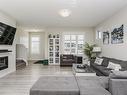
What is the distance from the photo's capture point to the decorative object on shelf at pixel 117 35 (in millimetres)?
5008

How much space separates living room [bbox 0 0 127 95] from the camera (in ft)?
8.92

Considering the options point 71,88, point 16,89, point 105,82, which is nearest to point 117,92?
point 105,82

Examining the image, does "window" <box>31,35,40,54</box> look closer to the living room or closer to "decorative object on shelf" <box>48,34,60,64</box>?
the living room

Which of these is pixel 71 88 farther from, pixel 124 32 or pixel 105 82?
pixel 124 32

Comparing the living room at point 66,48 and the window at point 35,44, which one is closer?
the living room at point 66,48

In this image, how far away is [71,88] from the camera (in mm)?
2609

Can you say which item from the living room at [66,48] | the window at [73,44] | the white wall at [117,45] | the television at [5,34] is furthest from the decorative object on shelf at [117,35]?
the television at [5,34]

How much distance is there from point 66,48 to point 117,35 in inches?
200

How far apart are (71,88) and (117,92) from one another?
2.79 ft

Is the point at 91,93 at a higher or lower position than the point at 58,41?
lower

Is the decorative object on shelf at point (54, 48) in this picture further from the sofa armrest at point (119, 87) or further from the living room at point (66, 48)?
the sofa armrest at point (119, 87)

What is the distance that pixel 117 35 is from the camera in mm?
5379

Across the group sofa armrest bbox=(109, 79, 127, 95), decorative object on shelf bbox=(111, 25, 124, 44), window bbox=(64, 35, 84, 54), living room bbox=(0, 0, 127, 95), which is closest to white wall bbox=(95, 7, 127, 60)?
living room bbox=(0, 0, 127, 95)

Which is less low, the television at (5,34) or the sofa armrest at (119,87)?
the television at (5,34)
